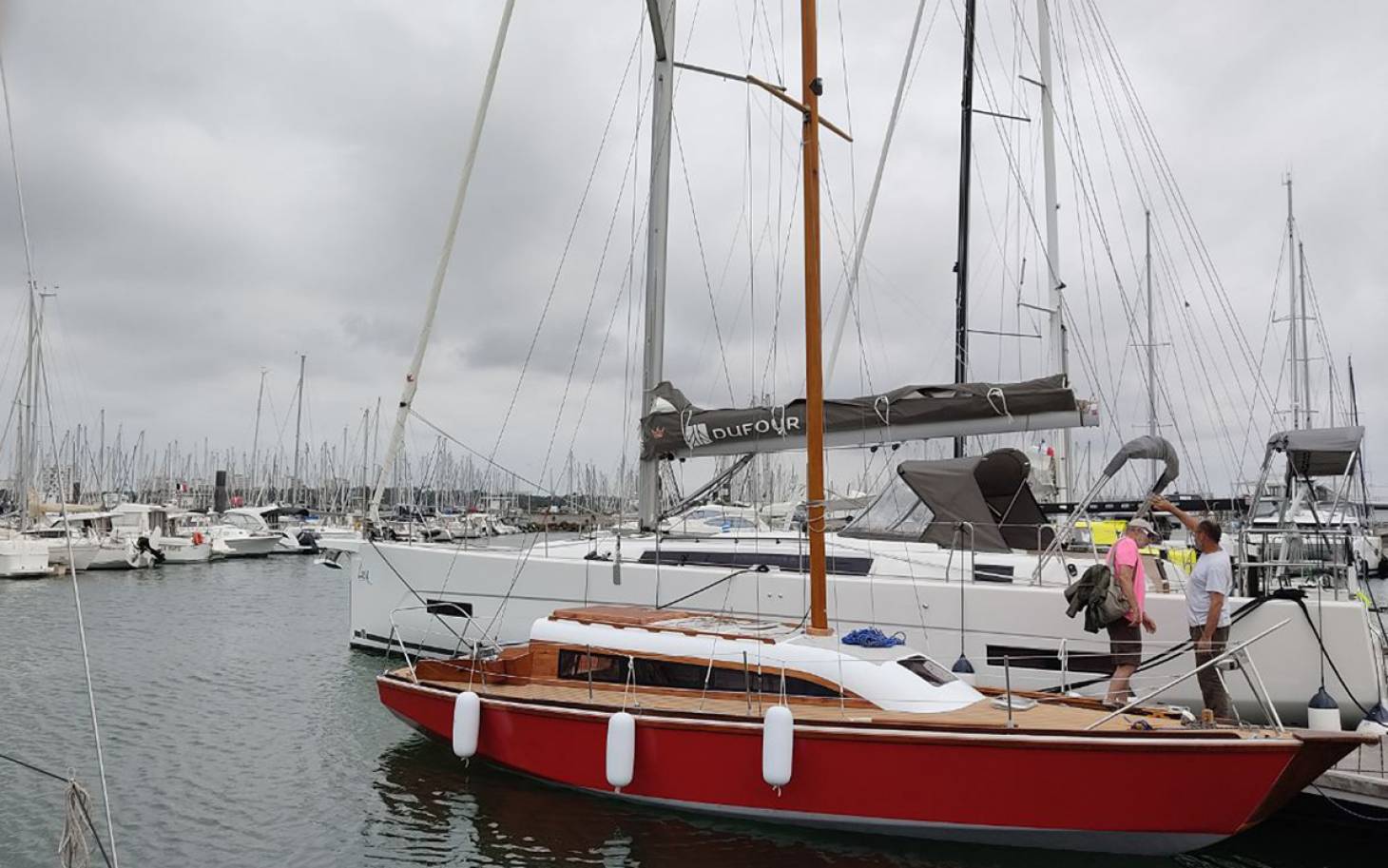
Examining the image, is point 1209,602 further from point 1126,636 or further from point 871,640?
point 871,640

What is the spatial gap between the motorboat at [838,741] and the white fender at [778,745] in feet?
0.04

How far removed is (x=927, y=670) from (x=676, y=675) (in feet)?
7.70

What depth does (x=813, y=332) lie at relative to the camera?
9.16m

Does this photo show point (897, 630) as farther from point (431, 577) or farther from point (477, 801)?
point (431, 577)

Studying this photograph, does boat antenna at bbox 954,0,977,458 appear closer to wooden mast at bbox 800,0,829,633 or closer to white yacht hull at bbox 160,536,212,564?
wooden mast at bbox 800,0,829,633

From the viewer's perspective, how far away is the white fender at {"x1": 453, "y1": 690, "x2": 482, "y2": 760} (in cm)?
912

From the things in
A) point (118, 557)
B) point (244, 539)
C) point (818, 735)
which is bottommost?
point (118, 557)

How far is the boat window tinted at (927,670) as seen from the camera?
332 inches

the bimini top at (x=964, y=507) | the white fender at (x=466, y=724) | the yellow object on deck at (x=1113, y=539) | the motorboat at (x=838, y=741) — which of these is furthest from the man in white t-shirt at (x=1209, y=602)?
the white fender at (x=466, y=724)

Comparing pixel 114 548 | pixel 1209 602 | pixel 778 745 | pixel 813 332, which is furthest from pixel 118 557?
pixel 1209 602

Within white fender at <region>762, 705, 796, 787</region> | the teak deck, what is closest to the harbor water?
the teak deck

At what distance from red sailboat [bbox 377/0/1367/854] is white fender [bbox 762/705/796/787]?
17mm

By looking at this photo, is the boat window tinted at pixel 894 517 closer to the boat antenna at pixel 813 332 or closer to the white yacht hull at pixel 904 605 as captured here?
the white yacht hull at pixel 904 605

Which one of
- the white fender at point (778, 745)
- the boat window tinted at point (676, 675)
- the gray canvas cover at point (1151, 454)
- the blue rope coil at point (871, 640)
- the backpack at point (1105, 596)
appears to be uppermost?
the gray canvas cover at point (1151, 454)
